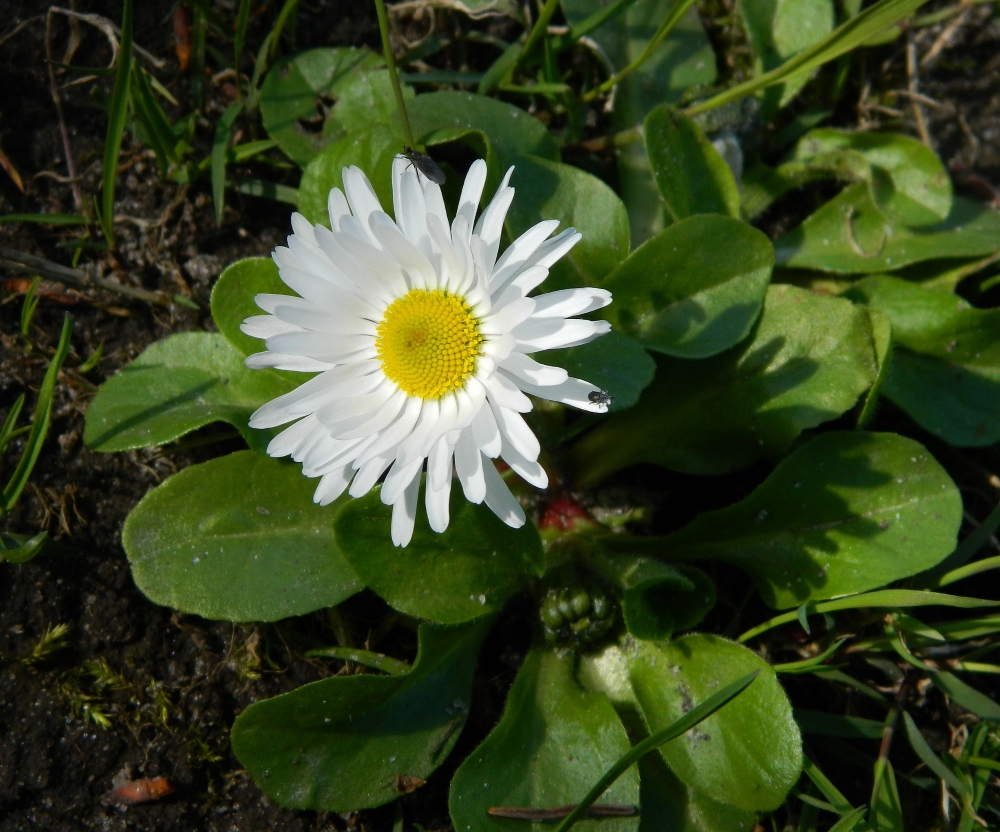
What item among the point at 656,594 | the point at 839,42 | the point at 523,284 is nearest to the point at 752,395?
the point at 656,594

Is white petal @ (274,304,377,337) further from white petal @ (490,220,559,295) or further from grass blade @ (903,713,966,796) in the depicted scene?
grass blade @ (903,713,966,796)

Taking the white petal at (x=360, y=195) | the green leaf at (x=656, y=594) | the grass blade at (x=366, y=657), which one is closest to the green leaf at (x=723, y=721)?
the green leaf at (x=656, y=594)

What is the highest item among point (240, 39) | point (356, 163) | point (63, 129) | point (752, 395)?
point (240, 39)

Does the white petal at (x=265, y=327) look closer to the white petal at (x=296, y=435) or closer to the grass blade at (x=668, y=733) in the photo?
the white petal at (x=296, y=435)

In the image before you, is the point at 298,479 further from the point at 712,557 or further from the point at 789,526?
the point at 789,526


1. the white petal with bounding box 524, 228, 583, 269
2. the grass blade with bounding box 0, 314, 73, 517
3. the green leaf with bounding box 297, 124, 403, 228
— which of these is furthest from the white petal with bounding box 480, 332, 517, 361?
the grass blade with bounding box 0, 314, 73, 517

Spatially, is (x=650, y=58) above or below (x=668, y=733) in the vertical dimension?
above

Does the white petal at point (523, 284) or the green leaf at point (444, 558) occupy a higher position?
the white petal at point (523, 284)

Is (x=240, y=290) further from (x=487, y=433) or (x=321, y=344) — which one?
(x=487, y=433)
